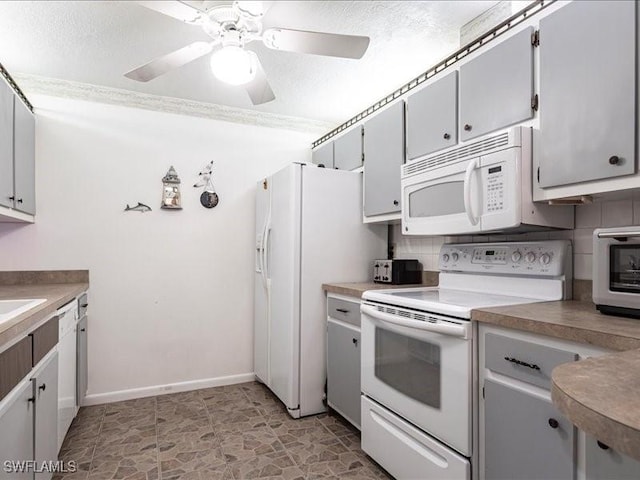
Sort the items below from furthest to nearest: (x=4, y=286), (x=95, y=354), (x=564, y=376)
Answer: (x=95, y=354)
(x=4, y=286)
(x=564, y=376)

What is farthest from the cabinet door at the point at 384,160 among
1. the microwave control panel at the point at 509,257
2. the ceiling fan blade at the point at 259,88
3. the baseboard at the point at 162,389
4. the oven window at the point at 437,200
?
the baseboard at the point at 162,389

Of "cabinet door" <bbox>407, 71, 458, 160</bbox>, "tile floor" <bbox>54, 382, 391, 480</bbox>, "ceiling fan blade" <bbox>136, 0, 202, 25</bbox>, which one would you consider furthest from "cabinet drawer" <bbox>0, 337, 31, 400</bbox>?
"cabinet door" <bbox>407, 71, 458, 160</bbox>

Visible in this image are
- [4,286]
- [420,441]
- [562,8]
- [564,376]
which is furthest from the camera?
[4,286]

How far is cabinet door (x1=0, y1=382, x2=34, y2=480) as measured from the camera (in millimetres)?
1152

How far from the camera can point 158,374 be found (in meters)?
3.00

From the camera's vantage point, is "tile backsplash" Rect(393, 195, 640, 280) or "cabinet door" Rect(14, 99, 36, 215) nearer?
"tile backsplash" Rect(393, 195, 640, 280)

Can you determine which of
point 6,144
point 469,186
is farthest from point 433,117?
point 6,144

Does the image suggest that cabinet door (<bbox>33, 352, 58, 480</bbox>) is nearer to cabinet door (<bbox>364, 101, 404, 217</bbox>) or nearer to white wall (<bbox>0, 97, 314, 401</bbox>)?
white wall (<bbox>0, 97, 314, 401</bbox>)

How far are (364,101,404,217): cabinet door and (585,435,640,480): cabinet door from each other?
5.20 ft

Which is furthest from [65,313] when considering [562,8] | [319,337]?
[562,8]

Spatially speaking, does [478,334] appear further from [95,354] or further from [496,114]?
[95,354]

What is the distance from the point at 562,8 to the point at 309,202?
165 centimetres

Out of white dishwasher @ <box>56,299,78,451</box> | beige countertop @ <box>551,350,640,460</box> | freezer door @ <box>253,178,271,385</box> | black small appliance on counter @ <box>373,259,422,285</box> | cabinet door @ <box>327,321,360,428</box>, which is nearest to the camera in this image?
beige countertop @ <box>551,350,640,460</box>

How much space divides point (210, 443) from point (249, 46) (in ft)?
7.83
